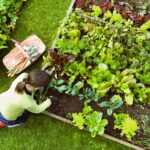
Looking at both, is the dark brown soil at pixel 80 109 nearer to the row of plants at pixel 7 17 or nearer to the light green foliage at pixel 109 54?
the light green foliage at pixel 109 54

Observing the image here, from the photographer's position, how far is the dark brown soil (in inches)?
242

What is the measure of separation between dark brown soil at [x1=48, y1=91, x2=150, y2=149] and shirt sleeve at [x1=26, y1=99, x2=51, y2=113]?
0.29 m

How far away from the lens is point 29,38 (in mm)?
6750

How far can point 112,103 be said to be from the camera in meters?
6.12

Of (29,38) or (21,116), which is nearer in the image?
(21,116)

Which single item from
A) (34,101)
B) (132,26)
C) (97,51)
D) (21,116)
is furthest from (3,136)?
(132,26)

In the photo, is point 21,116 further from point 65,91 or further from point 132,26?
point 132,26

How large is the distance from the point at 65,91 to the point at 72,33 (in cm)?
81

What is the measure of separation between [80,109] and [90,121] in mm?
277

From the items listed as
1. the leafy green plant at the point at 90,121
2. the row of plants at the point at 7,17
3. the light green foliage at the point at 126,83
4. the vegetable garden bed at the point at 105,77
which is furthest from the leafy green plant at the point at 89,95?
the row of plants at the point at 7,17

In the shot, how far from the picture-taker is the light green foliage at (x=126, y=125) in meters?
5.99

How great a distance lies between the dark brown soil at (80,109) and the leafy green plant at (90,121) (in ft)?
0.45

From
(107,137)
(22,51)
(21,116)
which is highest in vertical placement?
(22,51)

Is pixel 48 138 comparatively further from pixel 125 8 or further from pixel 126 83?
pixel 125 8
